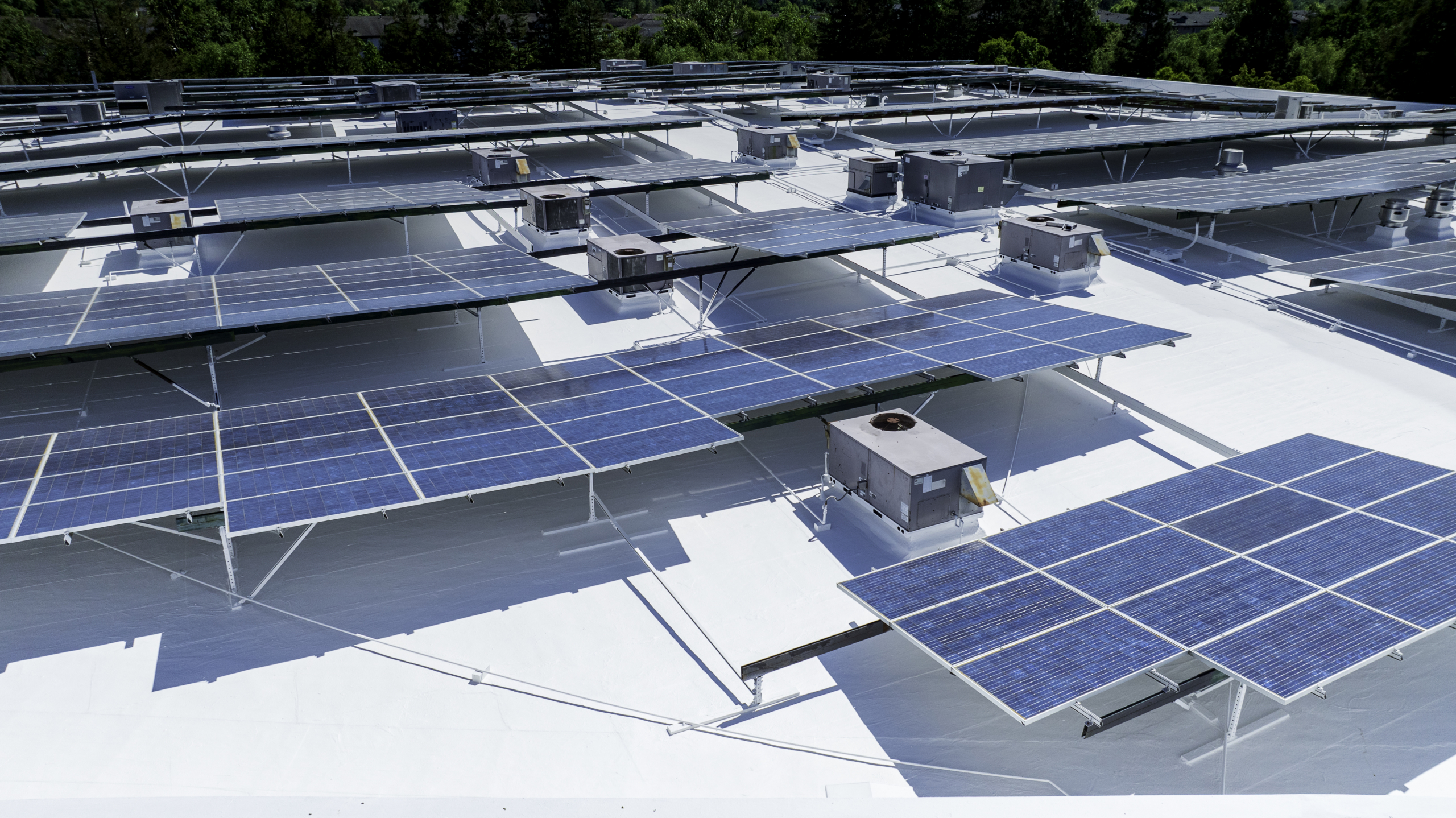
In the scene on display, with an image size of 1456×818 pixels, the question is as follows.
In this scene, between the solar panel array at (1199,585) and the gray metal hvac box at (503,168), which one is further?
the gray metal hvac box at (503,168)

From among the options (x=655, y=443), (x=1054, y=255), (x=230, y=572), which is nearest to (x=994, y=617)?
(x=655, y=443)

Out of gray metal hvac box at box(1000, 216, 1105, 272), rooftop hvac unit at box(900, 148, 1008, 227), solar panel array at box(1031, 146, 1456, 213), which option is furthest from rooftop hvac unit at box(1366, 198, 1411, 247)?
rooftop hvac unit at box(900, 148, 1008, 227)

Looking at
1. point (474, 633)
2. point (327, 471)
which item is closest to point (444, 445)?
point (327, 471)

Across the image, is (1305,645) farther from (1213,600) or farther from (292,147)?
(292,147)

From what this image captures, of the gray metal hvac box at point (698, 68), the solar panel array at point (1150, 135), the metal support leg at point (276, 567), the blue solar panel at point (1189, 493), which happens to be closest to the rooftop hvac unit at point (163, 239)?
the metal support leg at point (276, 567)

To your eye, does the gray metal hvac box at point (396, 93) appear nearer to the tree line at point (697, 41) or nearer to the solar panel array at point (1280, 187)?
the solar panel array at point (1280, 187)

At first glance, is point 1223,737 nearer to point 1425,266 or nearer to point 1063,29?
point 1425,266
